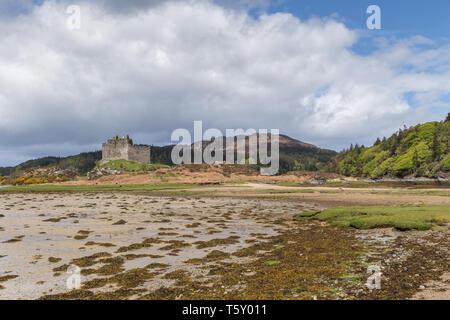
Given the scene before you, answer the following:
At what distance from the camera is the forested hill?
444ft

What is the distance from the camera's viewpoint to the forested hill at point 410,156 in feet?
444

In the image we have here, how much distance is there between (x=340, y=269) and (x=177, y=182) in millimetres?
83176

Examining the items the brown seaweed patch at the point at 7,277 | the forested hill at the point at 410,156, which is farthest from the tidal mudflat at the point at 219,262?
the forested hill at the point at 410,156

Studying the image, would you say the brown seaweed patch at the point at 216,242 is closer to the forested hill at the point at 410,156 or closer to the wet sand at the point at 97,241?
the wet sand at the point at 97,241

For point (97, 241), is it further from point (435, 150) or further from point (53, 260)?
point (435, 150)

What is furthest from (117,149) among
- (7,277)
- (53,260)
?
(7,277)

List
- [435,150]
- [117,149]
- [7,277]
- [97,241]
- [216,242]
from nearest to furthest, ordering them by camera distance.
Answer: [7,277] → [216,242] → [97,241] → [117,149] → [435,150]

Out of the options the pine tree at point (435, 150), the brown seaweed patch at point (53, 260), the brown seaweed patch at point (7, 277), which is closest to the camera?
the brown seaweed patch at point (7, 277)

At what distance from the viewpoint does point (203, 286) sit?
964cm

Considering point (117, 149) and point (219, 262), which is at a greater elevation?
point (117, 149)

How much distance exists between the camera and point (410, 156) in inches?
5842

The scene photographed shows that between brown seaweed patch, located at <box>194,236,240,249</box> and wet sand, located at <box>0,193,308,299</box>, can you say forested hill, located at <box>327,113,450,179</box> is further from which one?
brown seaweed patch, located at <box>194,236,240,249</box>

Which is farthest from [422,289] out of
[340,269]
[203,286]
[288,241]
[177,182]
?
[177,182]
